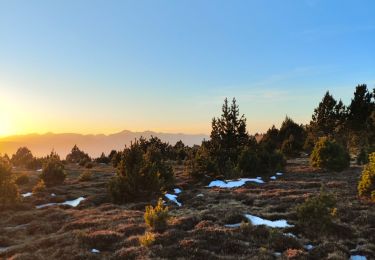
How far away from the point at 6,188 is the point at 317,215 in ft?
70.9

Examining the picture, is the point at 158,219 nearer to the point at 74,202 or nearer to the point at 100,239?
the point at 100,239

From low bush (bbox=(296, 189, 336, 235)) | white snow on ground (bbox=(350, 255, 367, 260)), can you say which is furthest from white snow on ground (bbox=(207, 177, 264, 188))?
white snow on ground (bbox=(350, 255, 367, 260))

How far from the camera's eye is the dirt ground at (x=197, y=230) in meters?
14.6

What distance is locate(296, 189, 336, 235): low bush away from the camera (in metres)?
17.0

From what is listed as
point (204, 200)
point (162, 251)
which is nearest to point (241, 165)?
point (204, 200)

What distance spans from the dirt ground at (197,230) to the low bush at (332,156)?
8560 millimetres

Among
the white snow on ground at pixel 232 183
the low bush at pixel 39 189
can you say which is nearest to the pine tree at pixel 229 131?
the white snow on ground at pixel 232 183

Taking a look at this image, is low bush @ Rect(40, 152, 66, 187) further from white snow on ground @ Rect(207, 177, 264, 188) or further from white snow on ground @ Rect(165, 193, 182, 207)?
white snow on ground @ Rect(207, 177, 264, 188)

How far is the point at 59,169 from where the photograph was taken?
38156 millimetres

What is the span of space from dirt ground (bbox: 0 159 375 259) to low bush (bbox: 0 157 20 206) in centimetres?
90

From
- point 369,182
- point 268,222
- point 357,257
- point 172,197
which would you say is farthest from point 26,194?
point 357,257

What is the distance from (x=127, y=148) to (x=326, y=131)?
154 ft

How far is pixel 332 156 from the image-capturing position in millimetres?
39562

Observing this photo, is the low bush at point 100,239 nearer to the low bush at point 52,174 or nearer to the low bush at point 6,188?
the low bush at point 6,188
